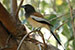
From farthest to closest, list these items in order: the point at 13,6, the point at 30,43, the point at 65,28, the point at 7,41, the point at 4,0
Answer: the point at 4,0
the point at 65,28
the point at 13,6
the point at 30,43
the point at 7,41

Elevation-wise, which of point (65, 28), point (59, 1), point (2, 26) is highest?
point (2, 26)

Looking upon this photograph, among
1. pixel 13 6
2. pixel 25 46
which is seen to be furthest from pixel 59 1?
pixel 25 46

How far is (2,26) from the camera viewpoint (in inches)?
51.6

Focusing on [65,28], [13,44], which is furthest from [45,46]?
[65,28]

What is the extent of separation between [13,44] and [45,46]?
0.73 feet

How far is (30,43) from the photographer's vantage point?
4.48 feet

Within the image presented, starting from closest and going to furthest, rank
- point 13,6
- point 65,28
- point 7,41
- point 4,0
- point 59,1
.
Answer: point 7,41
point 13,6
point 65,28
point 4,0
point 59,1

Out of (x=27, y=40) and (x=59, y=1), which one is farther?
(x=59, y=1)

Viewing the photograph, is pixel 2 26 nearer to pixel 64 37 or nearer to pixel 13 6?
pixel 13 6

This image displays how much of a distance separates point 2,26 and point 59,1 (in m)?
2.44

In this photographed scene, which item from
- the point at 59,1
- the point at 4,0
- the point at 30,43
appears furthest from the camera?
the point at 59,1

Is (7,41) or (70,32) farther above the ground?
(7,41)

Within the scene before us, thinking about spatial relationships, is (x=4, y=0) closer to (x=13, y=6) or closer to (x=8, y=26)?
(x=13, y=6)

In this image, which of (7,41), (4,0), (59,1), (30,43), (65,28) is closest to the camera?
(7,41)
